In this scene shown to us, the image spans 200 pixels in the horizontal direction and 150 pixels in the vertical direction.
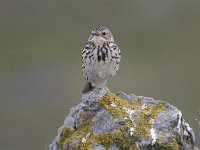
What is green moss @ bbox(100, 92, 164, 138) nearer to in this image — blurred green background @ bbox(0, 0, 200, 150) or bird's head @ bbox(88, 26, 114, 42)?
bird's head @ bbox(88, 26, 114, 42)

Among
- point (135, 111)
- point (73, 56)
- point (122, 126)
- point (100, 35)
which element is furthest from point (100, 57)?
point (73, 56)

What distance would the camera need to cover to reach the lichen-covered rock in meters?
11.2

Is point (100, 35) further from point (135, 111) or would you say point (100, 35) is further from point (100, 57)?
point (135, 111)

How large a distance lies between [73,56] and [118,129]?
26662 millimetres

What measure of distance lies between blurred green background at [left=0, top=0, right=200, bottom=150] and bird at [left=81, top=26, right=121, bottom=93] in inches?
330

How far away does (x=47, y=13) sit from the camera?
4462 cm

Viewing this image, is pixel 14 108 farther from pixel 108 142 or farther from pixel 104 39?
pixel 108 142

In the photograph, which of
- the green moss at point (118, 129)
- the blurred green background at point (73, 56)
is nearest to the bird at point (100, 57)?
the green moss at point (118, 129)

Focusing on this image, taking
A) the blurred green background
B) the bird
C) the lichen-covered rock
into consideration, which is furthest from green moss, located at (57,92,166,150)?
the blurred green background

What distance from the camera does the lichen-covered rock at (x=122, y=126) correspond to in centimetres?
1121

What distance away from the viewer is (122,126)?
1134cm

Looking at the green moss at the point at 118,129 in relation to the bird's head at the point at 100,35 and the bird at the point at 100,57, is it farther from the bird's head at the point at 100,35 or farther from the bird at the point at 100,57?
the bird's head at the point at 100,35

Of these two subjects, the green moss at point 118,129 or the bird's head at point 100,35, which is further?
the bird's head at point 100,35

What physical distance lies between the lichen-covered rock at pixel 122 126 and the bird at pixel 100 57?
3659mm
